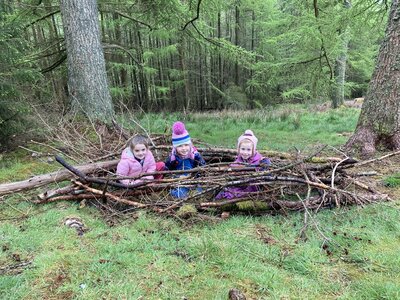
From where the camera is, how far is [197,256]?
2.76m

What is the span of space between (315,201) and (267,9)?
22.6 meters

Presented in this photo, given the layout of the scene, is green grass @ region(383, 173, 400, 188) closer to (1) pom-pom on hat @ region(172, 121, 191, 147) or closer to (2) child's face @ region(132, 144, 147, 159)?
(1) pom-pom on hat @ region(172, 121, 191, 147)

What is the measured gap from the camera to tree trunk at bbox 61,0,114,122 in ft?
21.8

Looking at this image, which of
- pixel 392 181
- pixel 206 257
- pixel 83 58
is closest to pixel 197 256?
pixel 206 257

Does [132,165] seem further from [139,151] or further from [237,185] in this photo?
[237,185]

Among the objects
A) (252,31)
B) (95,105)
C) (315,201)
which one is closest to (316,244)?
(315,201)

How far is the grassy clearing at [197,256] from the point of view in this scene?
7.49ft

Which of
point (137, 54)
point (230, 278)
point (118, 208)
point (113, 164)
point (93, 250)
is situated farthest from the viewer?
point (137, 54)

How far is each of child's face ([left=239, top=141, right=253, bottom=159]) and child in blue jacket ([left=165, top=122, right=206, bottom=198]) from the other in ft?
2.23

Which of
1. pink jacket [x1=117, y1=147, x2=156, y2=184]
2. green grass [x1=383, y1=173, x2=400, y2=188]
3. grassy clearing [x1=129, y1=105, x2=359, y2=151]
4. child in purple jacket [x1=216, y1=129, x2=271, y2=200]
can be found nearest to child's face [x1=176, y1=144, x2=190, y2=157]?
pink jacket [x1=117, y1=147, x2=156, y2=184]

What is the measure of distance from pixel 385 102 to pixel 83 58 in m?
6.20

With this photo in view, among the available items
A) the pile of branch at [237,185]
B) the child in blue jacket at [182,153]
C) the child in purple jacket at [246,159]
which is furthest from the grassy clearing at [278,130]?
the pile of branch at [237,185]

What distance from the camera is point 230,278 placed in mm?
2447

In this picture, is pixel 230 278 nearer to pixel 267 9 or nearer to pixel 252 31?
pixel 267 9
